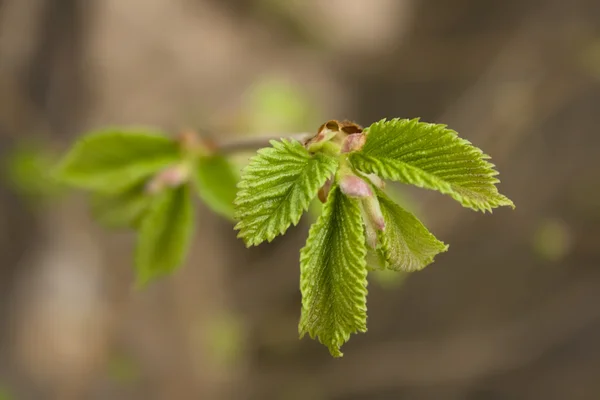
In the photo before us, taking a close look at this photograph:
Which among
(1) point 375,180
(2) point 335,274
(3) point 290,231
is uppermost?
(3) point 290,231

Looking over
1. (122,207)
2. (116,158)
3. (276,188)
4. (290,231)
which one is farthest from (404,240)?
(290,231)

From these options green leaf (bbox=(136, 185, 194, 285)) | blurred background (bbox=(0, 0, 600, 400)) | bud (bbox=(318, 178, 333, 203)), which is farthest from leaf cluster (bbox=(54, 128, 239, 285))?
blurred background (bbox=(0, 0, 600, 400))

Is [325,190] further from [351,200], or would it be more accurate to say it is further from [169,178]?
[169,178]

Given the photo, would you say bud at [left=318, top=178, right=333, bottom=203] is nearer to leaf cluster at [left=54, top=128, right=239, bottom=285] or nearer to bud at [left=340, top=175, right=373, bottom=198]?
bud at [left=340, top=175, right=373, bottom=198]

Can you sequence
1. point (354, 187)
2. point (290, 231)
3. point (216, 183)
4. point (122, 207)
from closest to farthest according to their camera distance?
point (354, 187), point (216, 183), point (122, 207), point (290, 231)

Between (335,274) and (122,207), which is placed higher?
(122,207)

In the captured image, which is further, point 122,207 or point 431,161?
point 122,207

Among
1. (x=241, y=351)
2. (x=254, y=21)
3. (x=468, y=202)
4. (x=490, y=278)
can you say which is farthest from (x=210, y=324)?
(x=468, y=202)
